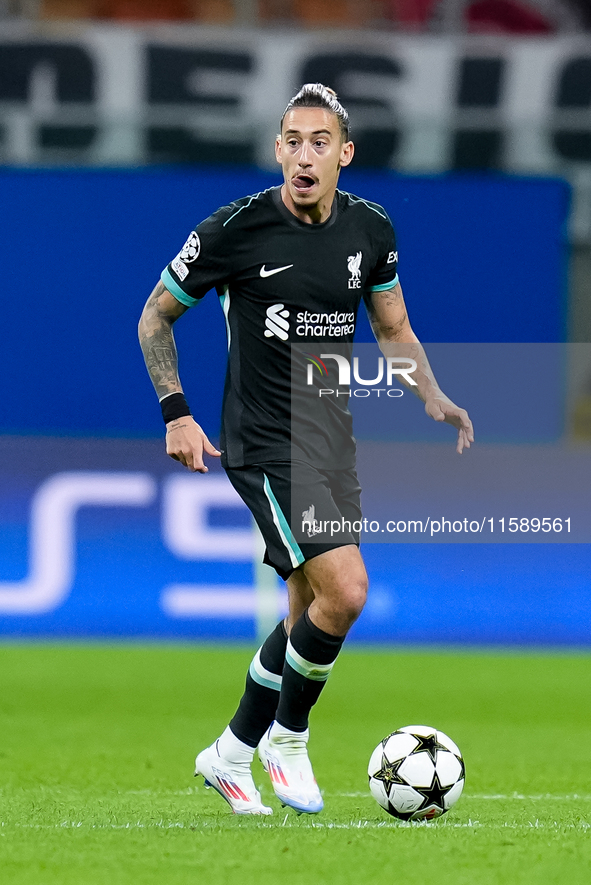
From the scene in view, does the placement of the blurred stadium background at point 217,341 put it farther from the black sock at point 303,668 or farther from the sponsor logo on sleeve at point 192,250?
the sponsor logo on sleeve at point 192,250

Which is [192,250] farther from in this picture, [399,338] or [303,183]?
[399,338]

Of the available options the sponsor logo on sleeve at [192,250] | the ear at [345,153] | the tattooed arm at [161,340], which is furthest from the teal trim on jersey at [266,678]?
the ear at [345,153]

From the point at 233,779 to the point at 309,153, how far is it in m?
1.88

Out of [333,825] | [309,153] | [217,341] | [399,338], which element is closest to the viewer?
[333,825]

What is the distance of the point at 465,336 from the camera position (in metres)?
8.59

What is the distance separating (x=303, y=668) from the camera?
4.07 m

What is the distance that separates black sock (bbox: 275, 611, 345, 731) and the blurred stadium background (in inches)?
149

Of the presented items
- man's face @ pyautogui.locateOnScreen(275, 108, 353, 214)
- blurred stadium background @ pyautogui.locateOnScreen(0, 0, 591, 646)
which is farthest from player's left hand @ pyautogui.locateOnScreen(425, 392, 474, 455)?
blurred stadium background @ pyautogui.locateOnScreen(0, 0, 591, 646)

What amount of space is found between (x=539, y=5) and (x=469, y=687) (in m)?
6.72

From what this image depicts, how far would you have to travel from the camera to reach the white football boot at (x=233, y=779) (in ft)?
13.8

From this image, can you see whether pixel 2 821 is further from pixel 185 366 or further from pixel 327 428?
pixel 185 366

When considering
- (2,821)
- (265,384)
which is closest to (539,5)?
(265,384)

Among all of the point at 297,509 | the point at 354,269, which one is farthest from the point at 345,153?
the point at 297,509

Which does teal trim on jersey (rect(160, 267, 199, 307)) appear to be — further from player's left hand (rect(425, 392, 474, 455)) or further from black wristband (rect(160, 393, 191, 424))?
player's left hand (rect(425, 392, 474, 455))
